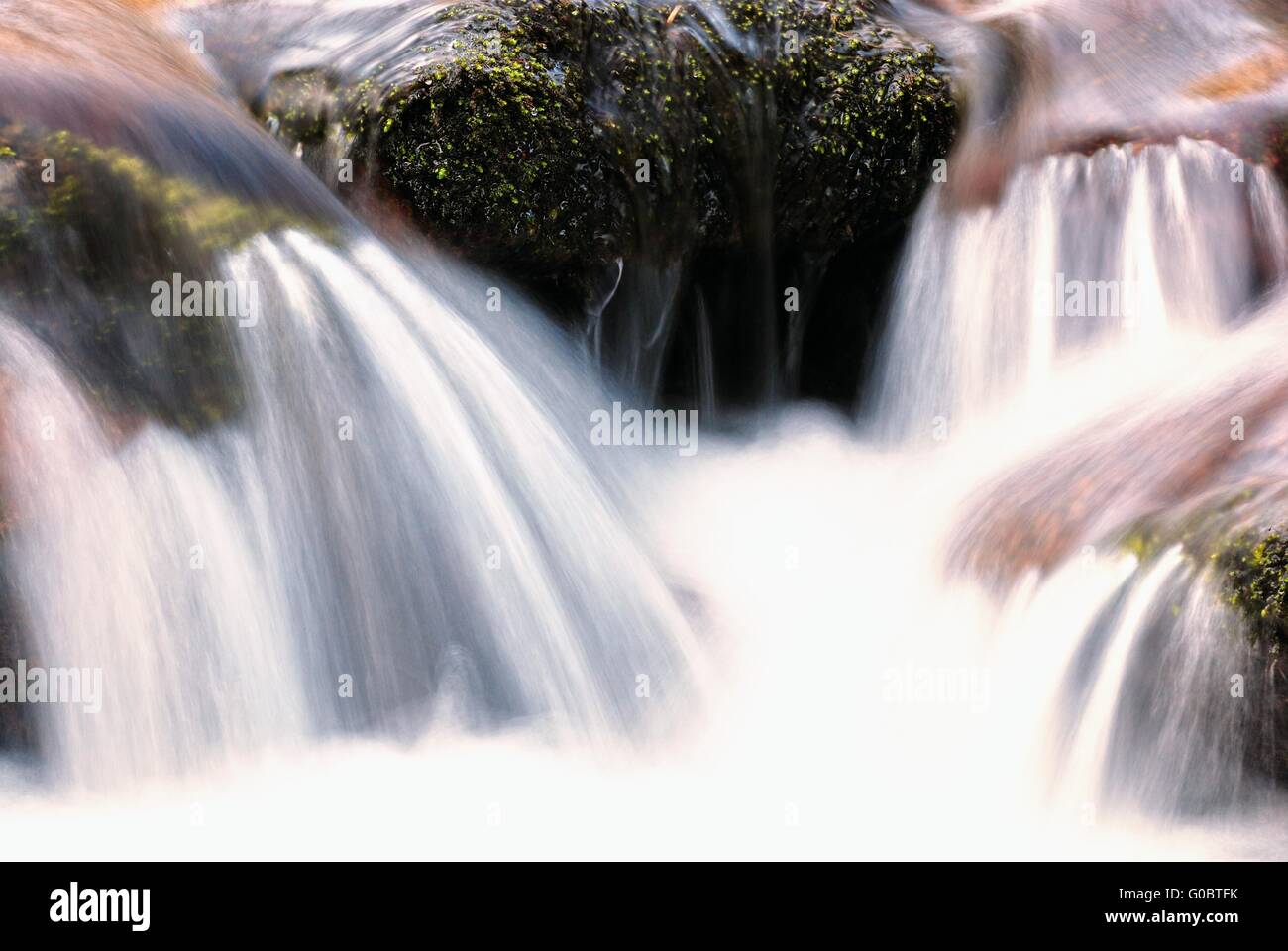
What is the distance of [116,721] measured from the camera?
493 centimetres

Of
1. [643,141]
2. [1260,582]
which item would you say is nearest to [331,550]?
[643,141]

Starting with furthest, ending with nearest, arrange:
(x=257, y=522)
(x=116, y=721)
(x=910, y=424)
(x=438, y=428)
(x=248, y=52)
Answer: (x=910, y=424) < (x=248, y=52) < (x=438, y=428) < (x=257, y=522) < (x=116, y=721)

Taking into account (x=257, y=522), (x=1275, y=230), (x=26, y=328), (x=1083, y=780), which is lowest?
(x=1083, y=780)

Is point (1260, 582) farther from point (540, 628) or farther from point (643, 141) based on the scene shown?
point (643, 141)

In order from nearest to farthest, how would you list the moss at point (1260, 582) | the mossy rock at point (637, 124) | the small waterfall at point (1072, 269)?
the moss at point (1260, 582) → the mossy rock at point (637, 124) → the small waterfall at point (1072, 269)

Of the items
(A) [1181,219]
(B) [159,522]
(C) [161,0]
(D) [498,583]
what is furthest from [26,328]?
(A) [1181,219]

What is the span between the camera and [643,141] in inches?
266

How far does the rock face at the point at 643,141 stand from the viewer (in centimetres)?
635

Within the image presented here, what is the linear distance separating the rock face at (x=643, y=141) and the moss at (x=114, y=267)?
3.39 ft

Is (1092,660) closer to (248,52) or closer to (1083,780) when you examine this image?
(1083,780)

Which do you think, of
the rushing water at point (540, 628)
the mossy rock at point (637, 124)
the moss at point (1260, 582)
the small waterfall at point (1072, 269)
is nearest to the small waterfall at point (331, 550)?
the rushing water at point (540, 628)

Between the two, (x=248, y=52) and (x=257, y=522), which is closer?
(x=257, y=522)

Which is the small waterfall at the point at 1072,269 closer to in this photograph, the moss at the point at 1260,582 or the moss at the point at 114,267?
the moss at the point at 1260,582

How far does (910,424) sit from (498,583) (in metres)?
2.70
